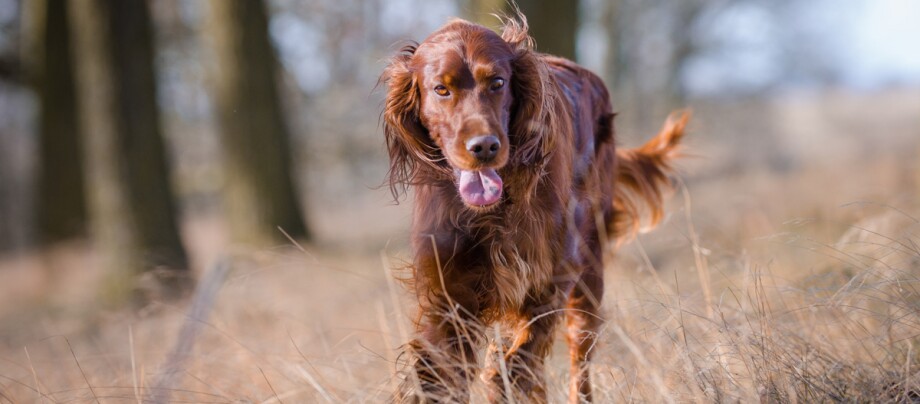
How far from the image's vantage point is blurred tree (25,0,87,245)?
895 centimetres

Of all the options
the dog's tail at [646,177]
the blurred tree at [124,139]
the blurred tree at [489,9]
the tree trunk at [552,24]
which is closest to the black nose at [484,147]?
the dog's tail at [646,177]

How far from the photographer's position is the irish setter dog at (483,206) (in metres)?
2.13

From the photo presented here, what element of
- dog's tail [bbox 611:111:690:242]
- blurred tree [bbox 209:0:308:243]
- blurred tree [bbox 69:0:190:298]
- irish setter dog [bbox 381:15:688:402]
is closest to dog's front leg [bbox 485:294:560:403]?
irish setter dog [bbox 381:15:688:402]

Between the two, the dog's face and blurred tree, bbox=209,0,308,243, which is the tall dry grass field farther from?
blurred tree, bbox=209,0,308,243

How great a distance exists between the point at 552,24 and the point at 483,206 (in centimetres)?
308

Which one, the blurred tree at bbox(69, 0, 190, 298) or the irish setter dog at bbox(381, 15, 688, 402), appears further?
the blurred tree at bbox(69, 0, 190, 298)

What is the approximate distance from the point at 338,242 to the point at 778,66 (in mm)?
13515

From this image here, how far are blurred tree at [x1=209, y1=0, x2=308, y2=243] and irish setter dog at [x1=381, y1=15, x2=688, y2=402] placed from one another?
5.02 meters

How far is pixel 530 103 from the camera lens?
224 cm

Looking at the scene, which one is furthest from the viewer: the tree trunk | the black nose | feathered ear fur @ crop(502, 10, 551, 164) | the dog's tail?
the tree trunk

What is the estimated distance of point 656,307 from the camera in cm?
261

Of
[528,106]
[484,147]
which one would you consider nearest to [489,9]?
[528,106]

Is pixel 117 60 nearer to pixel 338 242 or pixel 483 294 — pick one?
pixel 338 242

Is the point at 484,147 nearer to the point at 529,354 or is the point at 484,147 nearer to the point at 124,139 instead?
the point at 529,354
